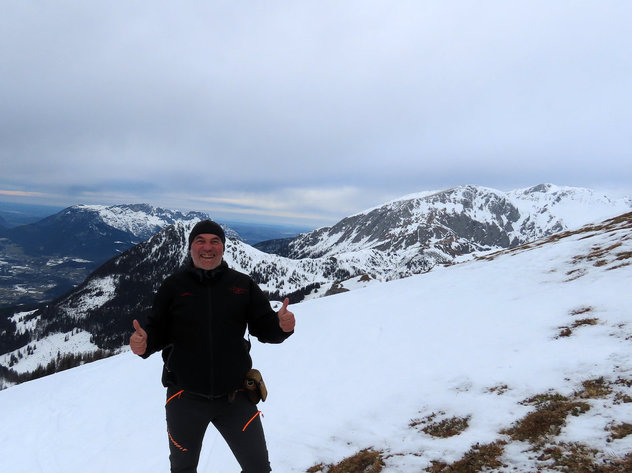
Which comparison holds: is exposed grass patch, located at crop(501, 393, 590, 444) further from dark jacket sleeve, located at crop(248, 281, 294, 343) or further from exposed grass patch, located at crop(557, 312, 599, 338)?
dark jacket sleeve, located at crop(248, 281, 294, 343)

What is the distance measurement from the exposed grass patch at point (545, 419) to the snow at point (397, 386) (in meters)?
0.24

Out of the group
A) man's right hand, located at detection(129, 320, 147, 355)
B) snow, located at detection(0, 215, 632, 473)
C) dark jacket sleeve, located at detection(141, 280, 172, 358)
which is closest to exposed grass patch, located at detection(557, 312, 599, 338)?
snow, located at detection(0, 215, 632, 473)

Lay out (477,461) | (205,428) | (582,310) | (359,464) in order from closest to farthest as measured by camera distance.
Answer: (205,428)
(477,461)
(359,464)
(582,310)

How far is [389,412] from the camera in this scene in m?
10.6

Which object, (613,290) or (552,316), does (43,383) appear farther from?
(613,290)

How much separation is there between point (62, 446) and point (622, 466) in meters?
18.3

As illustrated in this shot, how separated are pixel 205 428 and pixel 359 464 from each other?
477 centimetres

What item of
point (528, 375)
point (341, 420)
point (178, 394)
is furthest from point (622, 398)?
point (178, 394)

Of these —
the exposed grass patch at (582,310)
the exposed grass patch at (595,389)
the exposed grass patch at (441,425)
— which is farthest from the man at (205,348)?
the exposed grass patch at (582,310)

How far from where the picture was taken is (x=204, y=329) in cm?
533

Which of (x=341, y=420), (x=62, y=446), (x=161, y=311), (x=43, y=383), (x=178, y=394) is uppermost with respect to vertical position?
(x=161, y=311)

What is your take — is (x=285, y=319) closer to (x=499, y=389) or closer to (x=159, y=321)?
(x=159, y=321)

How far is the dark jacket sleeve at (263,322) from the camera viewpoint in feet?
18.1

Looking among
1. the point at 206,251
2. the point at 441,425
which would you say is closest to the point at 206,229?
the point at 206,251
